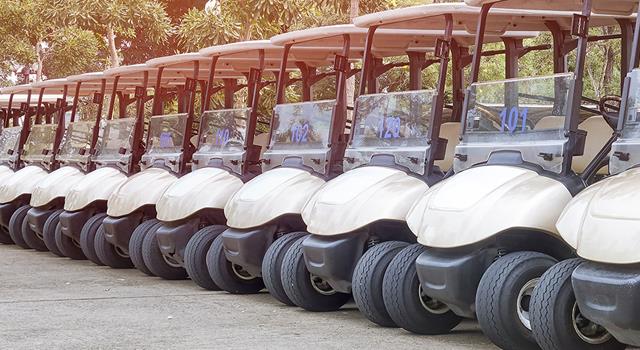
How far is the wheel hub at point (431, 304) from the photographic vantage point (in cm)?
727

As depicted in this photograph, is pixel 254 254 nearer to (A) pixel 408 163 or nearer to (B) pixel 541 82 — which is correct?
(A) pixel 408 163

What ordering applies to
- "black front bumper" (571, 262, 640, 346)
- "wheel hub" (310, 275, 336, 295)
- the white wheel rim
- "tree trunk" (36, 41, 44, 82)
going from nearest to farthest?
"black front bumper" (571, 262, 640, 346)
the white wheel rim
"wheel hub" (310, 275, 336, 295)
"tree trunk" (36, 41, 44, 82)

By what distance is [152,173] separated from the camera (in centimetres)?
1128

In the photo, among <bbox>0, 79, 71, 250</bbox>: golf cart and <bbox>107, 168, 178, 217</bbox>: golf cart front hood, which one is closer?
<bbox>107, 168, 178, 217</bbox>: golf cart front hood

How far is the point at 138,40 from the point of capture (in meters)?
29.8

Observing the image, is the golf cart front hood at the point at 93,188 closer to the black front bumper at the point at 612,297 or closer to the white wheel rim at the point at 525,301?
the white wheel rim at the point at 525,301

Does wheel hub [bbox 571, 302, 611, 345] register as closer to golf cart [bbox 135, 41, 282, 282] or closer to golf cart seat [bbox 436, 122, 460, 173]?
golf cart seat [bbox 436, 122, 460, 173]

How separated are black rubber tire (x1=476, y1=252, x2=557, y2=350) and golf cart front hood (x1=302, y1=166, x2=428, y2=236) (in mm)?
1156

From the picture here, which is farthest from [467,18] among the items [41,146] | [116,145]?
[41,146]

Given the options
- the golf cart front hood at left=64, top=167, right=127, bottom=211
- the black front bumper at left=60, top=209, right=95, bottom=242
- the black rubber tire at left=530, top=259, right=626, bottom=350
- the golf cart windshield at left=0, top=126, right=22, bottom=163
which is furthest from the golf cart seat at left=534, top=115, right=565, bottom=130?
the golf cart windshield at left=0, top=126, right=22, bottom=163

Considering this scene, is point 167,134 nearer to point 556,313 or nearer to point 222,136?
point 222,136

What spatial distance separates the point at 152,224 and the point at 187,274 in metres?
0.49

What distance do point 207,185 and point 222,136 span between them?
0.94 m

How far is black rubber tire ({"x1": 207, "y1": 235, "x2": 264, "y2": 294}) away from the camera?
9.40 metres
